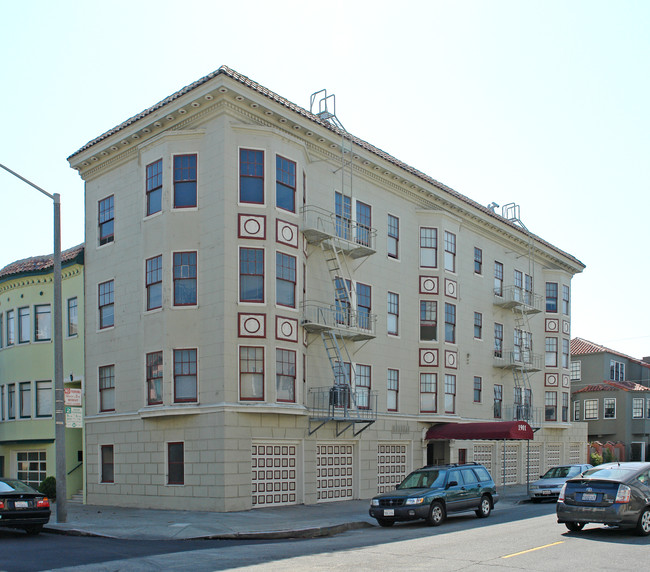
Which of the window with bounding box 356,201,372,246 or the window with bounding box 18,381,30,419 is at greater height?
the window with bounding box 356,201,372,246

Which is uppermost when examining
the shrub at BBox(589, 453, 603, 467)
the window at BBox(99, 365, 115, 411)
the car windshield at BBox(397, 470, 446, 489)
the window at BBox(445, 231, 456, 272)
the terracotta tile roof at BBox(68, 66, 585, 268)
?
the terracotta tile roof at BBox(68, 66, 585, 268)

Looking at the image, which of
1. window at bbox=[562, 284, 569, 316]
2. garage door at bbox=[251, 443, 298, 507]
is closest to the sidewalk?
garage door at bbox=[251, 443, 298, 507]

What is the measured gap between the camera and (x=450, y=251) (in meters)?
33.2

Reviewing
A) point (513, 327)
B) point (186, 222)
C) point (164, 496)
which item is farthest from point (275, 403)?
point (513, 327)

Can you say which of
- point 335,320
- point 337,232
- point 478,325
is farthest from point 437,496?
point 478,325

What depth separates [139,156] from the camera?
84.7ft

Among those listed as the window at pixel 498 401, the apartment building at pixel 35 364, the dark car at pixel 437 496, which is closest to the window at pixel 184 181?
the apartment building at pixel 35 364

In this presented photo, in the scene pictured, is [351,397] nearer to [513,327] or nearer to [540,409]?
[513,327]

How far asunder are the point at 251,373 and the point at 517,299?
19714 millimetres

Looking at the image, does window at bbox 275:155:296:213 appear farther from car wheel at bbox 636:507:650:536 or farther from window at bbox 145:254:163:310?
car wheel at bbox 636:507:650:536

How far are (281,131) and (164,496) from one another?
12.3m

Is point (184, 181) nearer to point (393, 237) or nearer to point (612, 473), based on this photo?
point (393, 237)

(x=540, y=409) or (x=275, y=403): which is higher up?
(x=275, y=403)

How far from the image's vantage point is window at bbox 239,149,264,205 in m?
23.7
